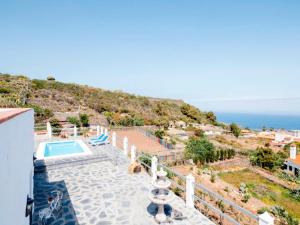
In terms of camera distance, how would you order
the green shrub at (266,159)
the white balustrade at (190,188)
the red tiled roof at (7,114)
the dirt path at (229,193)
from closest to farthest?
the red tiled roof at (7,114), the white balustrade at (190,188), the dirt path at (229,193), the green shrub at (266,159)

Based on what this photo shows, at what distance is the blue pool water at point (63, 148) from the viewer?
13.7m

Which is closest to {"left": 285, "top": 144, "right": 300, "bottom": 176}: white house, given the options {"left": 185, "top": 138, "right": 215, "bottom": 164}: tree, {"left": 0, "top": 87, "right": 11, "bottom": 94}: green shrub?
{"left": 185, "top": 138, "right": 215, "bottom": 164}: tree

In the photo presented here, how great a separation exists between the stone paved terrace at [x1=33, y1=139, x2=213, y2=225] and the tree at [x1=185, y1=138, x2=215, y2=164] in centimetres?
750

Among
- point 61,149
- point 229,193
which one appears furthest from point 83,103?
point 229,193

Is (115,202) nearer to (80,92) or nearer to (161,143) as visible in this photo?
(161,143)

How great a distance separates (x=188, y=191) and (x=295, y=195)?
38.4 feet

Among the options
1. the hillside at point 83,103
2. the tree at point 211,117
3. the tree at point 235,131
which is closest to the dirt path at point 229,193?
the hillside at point 83,103

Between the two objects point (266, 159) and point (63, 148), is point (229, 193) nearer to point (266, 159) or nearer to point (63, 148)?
point (266, 159)

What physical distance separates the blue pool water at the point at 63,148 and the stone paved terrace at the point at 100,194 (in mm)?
2503

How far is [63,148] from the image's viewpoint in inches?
581

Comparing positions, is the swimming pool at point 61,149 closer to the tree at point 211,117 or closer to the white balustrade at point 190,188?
the white balustrade at point 190,188

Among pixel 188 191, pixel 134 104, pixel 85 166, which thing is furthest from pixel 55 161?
pixel 134 104

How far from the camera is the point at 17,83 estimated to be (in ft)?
115

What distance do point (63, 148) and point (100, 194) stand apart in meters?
7.83
